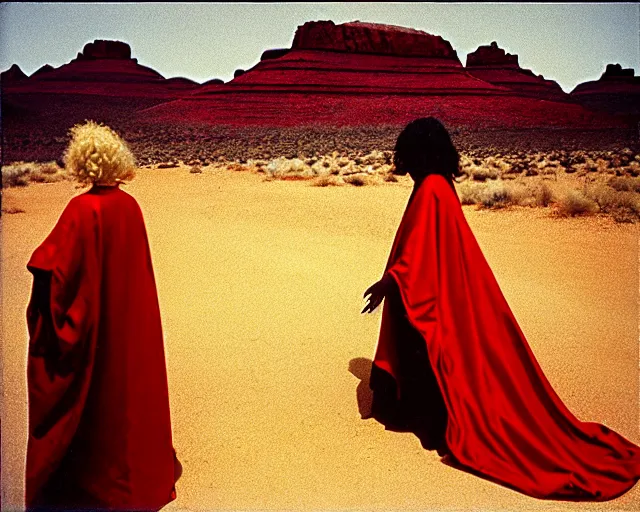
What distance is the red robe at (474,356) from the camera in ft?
12.1

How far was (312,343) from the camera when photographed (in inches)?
236

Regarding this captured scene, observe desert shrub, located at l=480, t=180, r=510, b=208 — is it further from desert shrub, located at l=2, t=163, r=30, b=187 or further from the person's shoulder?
desert shrub, located at l=2, t=163, r=30, b=187

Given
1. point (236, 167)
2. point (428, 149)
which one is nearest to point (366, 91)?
point (236, 167)

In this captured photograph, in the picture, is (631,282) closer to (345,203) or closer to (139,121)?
(345,203)

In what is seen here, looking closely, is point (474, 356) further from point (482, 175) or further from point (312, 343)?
point (482, 175)

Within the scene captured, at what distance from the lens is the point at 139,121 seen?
6744 centimetres

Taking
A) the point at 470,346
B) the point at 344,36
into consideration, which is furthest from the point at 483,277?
the point at 344,36

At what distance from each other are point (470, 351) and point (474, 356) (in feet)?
0.13

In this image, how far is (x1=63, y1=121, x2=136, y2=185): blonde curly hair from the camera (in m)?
3.01

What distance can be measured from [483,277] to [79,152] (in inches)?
99.3

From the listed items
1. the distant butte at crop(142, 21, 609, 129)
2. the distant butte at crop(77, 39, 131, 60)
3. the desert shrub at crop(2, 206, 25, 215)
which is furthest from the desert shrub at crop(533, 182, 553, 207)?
the distant butte at crop(77, 39, 131, 60)

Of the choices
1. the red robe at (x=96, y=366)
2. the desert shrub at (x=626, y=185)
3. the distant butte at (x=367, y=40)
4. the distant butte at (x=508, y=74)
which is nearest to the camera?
the red robe at (x=96, y=366)

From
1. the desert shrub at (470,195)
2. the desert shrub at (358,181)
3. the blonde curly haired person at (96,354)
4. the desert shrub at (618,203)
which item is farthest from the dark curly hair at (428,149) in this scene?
the desert shrub at (358,181)

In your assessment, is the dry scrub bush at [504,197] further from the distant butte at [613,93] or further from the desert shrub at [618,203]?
the distant butte at [613,93]
